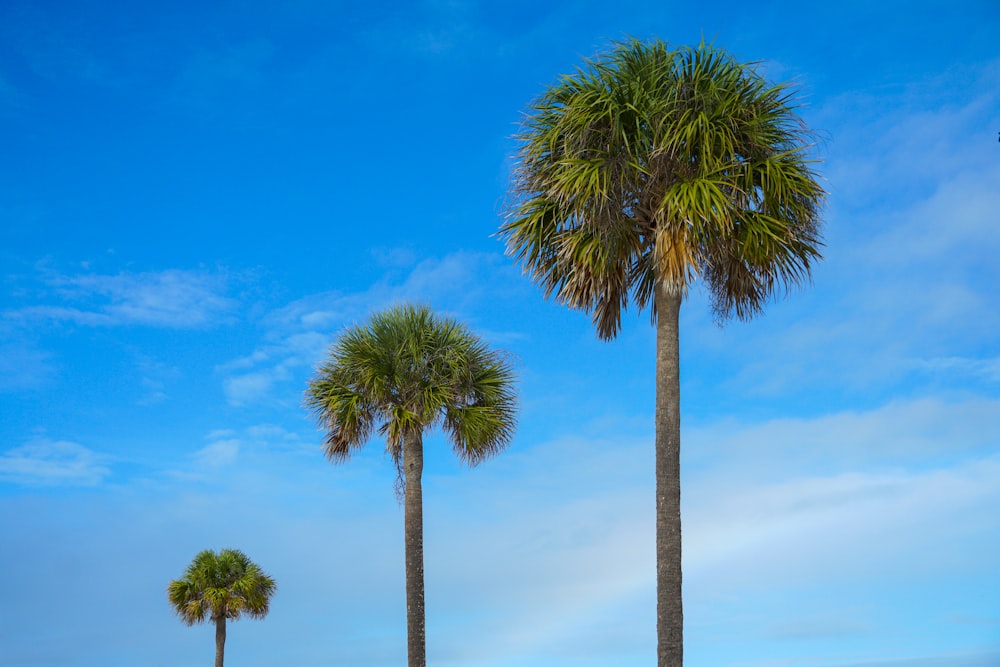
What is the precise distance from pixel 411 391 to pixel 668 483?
9504 mm

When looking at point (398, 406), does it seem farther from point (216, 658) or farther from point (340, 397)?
point (216, 658)

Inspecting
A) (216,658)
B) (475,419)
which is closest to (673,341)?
(475,419)

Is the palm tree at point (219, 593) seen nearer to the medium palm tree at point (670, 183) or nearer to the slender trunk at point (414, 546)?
the slender trunk at point (414, 546)

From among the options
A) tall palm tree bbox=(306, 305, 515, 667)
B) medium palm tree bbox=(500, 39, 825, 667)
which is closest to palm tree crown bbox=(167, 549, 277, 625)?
tall palm tree bbox=(306, 305, 515, 667)

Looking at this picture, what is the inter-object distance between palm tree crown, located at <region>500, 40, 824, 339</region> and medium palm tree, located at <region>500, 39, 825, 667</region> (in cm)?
2

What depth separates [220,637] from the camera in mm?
38500

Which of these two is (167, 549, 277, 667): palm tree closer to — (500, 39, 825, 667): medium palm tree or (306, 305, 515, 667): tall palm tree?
(306, 305, 515, 667): tall palm tree

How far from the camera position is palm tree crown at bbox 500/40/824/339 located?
51.3 ft

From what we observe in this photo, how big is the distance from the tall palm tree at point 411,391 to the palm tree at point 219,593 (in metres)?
17.4

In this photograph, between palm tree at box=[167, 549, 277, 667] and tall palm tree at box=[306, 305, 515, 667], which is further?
palm tree at box=[167, 549, 277, 667]

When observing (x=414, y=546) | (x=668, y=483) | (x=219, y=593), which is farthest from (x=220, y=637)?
(x=668, y=483)

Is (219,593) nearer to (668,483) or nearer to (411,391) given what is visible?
(411,391)

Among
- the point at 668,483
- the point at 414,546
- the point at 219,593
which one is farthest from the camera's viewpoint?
the point at 219,593

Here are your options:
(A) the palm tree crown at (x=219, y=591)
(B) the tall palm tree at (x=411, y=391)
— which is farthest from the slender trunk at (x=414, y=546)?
(A) the palm tree crown at (x=219, y=591)
